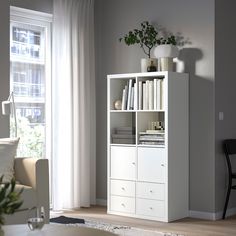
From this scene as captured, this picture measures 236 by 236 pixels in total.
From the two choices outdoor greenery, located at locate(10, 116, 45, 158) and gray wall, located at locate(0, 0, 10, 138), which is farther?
outdoor greenery, located at locate(10, 116, 45, 158)

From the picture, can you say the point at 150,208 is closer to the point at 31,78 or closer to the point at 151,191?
the point at 151,191

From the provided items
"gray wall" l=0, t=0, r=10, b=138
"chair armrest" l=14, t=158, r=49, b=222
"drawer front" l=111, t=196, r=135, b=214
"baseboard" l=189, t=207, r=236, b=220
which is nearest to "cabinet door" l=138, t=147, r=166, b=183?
"drawer front" l=111, t=196, r=135, b=214

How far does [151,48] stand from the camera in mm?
6301

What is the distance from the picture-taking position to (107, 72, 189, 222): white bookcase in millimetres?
5754

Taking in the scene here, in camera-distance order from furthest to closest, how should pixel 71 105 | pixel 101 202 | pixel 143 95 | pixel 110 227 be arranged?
pixel 101 202, pixel 71 105, pixel 143 95, pixel 110 227

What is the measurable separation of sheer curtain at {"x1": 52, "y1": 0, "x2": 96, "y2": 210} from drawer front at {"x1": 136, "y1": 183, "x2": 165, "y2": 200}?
92cm

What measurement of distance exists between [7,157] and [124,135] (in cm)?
161

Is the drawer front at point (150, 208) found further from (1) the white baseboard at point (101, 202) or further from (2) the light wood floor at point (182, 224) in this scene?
(1) the white baseboard at point (101, 202)

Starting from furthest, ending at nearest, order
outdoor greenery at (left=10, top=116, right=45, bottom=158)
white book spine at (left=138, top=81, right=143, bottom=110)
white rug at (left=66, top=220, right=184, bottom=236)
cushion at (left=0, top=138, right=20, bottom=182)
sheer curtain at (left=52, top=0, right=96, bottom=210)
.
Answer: sheer curtain at (left=52, top=0, right=96, bottom=210) → outdoor greenery at (left=10, top=116, right=45, bottom=158) → white book spine at (left=138, top=81, right=143, bottom=110) → white rug at (left=66, top=220, right=184, bottom=236) → cushion at (left=0, top=138, right=20, bottom=182)

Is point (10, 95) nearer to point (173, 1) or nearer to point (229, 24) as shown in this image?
point (173, 1)

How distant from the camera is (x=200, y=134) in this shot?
19.6 ft

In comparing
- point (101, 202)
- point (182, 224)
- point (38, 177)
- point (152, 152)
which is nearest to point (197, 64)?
point (152, 152)

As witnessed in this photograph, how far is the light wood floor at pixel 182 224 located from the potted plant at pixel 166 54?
168 cm

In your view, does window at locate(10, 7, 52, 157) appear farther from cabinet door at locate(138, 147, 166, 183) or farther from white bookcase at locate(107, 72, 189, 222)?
cabinet door at locate(138, 147, 166, 183)
